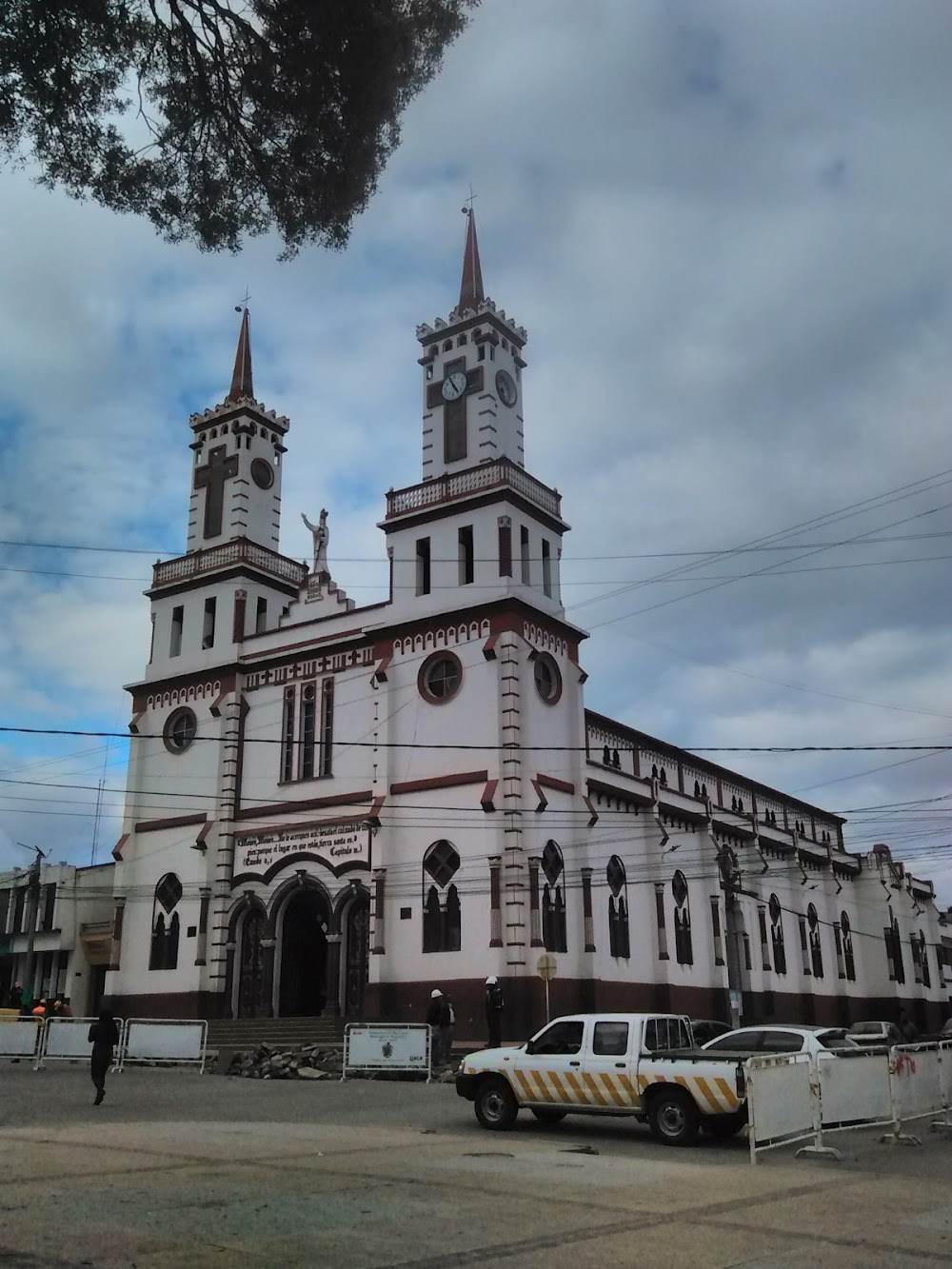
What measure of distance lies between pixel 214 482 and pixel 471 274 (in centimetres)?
1178

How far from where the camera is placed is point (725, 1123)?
15016 millimetres

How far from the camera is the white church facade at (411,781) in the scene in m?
31.9

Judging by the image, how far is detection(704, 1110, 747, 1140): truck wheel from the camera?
14.5 meters

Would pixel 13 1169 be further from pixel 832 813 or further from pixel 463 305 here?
pixel 832 813

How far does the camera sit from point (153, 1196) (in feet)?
33.4

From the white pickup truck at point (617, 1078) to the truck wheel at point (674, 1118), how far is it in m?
0.01

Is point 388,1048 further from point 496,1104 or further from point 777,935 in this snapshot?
point 777,935

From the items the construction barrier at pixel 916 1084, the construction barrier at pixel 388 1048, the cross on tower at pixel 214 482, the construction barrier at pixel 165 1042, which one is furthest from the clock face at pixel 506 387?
the construction barrier at pixel 916 1084

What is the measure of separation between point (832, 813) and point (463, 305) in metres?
40.6

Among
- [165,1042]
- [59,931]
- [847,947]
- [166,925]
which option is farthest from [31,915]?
[847,947]

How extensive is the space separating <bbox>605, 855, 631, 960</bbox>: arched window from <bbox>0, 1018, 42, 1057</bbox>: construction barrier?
15860 mm

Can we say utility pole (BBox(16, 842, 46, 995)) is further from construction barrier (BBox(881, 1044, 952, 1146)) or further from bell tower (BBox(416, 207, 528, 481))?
construction barrier (BBox(881, 1044, 952, 1146))

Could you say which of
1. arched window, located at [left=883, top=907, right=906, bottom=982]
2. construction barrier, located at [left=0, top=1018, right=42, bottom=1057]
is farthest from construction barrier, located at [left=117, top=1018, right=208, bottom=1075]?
arched window, located at [left=883, top=907, right=906, bottom=982]

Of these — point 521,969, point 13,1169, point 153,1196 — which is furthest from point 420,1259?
point 521,969
